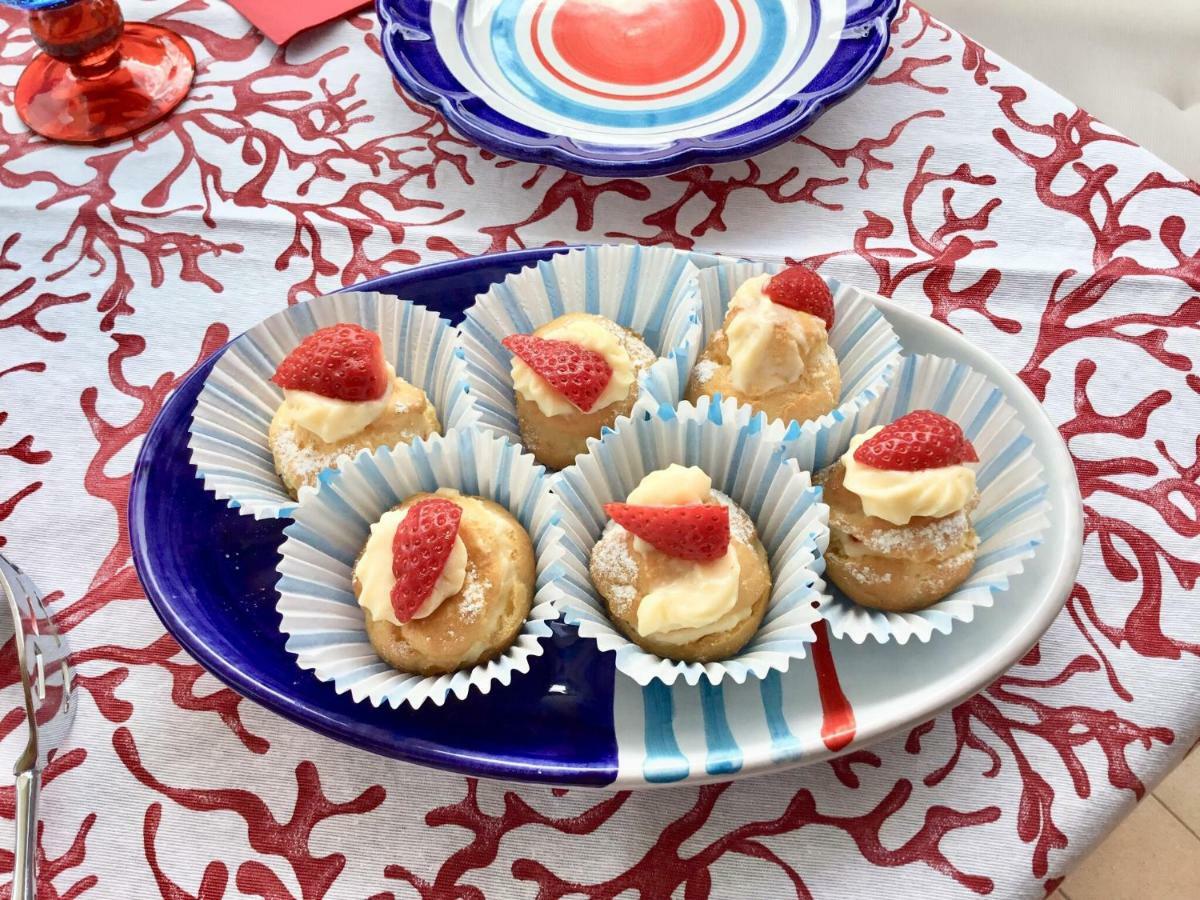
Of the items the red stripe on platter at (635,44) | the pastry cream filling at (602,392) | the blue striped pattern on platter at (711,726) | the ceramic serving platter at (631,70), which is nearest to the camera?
the blue striped pattern on platter at (711,726)

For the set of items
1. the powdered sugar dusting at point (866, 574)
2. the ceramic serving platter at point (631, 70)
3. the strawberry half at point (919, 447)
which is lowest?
the powdered sugar dusting at point (866, 574)

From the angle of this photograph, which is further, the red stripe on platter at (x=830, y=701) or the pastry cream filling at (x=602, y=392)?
the pastry cream filling at (x=602, y=392)

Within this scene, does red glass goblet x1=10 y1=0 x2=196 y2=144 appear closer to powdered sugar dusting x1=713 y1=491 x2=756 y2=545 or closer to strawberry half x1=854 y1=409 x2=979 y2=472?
powdered sugar dusting x1=713 y1=491 x2=756 y2=545

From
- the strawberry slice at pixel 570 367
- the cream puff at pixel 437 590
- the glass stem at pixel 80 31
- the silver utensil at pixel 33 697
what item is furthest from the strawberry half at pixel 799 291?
the glass stem at pixel 80 31

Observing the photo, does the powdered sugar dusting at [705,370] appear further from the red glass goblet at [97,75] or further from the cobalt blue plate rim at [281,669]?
the red glass goblet at [97,75]

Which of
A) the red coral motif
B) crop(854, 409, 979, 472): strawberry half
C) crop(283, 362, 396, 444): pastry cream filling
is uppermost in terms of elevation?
crop(854, 409, 979, 472): strawberry half

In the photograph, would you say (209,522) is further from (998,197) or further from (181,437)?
(998,197)

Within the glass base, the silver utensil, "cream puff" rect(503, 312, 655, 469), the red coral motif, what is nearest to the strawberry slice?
"cream puff" rect(503, 312, 655, 469)
